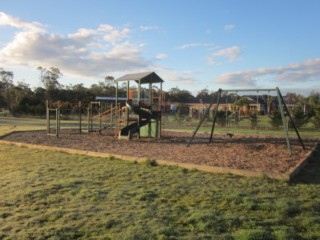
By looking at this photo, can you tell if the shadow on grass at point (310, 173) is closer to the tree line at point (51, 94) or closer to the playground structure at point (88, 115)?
the playground structure at point (88, 115)

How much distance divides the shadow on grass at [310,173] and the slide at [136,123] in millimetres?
8529

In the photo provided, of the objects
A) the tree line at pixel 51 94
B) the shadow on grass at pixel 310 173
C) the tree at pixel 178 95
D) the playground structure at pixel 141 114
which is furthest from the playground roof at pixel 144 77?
the tree at pixel 178 95

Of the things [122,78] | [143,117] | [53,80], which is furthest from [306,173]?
[53,80]

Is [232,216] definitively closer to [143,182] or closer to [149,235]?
[149,235]

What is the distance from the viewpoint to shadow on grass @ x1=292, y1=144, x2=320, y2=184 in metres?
7.27

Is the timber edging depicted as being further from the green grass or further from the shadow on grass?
the green grass

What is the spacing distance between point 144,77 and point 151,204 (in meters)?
12.8

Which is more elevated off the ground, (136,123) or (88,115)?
(88,115)

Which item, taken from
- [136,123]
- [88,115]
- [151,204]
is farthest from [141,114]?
[151,204]

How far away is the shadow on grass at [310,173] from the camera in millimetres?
7268

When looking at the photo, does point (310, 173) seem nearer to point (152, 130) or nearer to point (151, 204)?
point (151, 204)

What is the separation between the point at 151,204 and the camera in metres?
5.37

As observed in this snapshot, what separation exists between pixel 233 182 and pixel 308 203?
1.76 m

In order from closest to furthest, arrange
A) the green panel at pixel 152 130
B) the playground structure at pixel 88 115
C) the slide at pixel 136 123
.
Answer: the slide at pixel 136 123 < the green panel at pixel 152 130 < the playground structure at pixel 88 115
